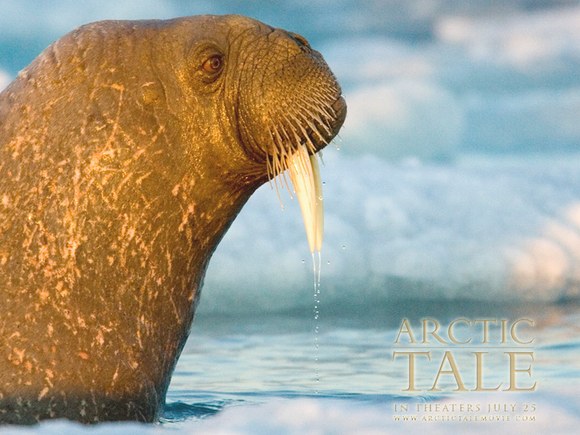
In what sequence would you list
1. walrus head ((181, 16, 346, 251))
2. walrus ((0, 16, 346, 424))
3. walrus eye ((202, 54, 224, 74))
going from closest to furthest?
walrus ((0, 16, 346, 424)) < walrus head ((181, 16, 346, 251)) < walrus eye ((202, 54, 224, 74))

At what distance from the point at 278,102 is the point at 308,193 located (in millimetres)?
615

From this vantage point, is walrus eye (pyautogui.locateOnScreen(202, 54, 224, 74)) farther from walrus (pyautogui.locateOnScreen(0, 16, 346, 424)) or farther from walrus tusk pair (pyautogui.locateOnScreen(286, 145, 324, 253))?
walrus tusk pair (pyautogui.locateOnScreen(286, 145, 324, 253))

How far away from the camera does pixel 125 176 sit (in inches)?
316

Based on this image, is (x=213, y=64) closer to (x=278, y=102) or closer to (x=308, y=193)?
(x=278, y=102)

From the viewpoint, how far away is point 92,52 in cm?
827

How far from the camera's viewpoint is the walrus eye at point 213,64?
26.9 feet

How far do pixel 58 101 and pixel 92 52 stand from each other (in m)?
0.39

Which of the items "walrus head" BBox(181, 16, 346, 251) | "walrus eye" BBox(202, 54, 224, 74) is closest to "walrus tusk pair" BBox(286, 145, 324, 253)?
"walrus head" BBox(181, 16, 346, 251)

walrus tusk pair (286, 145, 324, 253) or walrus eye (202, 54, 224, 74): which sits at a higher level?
walrus eye (202, 54, 224, 74)

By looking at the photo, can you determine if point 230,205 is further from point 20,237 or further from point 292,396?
point 292,396

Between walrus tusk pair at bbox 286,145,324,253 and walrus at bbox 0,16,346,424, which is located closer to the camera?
walrus at bbox 0,16,346,424

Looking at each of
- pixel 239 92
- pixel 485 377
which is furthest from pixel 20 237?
pixel 485 377

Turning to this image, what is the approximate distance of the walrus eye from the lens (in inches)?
323

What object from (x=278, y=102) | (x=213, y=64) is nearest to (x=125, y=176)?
(x=213, y=64)
